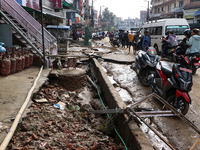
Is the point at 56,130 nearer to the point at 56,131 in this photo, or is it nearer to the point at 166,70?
the point at 56,131

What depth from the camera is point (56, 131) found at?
2869 mm

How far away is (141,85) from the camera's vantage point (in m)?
5.79

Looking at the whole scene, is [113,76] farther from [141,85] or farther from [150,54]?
[150,54]

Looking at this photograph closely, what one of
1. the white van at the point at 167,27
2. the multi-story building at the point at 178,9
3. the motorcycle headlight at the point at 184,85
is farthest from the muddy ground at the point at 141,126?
the multi-story building at the point at 178,9

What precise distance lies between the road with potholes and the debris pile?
882 mm

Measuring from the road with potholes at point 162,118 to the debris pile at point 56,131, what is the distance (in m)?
0.88

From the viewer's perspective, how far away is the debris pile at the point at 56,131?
7.95ft

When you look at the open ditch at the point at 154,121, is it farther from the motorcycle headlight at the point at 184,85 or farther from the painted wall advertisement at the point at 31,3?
the painted wall advertisement at the point at 31,3

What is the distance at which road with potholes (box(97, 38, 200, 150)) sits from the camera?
2.93m

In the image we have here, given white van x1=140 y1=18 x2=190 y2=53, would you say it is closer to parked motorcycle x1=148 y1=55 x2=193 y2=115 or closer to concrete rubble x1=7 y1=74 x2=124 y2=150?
parked motorcycle x1=148 y1=55 x2=193 y2=115

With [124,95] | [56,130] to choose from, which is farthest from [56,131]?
A: [124,95]

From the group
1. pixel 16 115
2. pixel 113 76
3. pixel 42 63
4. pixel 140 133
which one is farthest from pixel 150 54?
pixel 16 115

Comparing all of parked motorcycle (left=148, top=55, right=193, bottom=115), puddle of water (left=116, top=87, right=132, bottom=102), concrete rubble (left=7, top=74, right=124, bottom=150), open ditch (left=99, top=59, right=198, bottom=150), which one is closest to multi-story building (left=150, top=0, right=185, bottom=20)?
open ditch (left=99, top=59, right=198, bottom=150)

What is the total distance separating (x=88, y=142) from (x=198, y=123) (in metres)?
2.26
